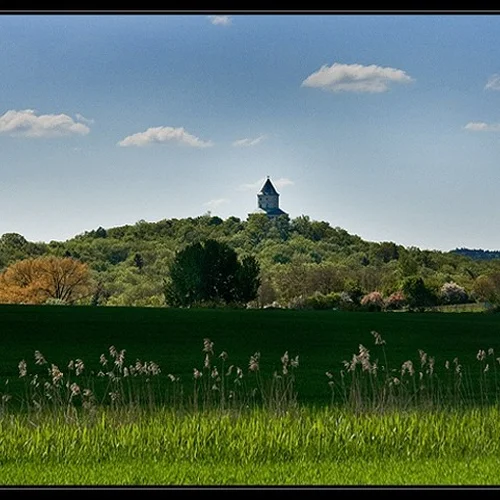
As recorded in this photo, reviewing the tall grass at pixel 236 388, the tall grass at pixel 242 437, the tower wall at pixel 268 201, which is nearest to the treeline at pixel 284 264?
the tower wall at pixel 268 201

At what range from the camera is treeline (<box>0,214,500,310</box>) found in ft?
94.8

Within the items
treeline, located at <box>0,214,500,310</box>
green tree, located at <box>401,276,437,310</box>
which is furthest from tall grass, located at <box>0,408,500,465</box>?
green tree, located at <box>401,276,437,310</box>

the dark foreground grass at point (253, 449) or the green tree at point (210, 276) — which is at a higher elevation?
the green tree at point (210, 276)

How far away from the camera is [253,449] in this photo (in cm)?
717

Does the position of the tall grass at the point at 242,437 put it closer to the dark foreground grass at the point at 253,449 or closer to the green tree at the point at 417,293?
the dark foreground grass at the point at 253,449

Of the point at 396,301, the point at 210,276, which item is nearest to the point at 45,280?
the point at 210,276

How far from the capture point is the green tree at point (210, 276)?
1132 inches

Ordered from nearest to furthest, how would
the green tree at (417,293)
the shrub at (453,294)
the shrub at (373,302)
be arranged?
the shrub at (373,302) → the shrub at (453,294) → the green tree at (417,293)

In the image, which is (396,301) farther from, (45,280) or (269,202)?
(45,280)

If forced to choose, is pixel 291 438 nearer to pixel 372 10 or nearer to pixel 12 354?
pixel 372 10

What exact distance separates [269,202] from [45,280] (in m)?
8.92

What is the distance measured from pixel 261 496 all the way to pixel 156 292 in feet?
87.7

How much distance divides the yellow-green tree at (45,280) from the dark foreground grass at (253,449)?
70.3 ft

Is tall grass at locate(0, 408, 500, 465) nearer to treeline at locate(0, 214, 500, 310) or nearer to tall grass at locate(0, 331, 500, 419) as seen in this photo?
tall grass at locate(0, 331, 500, 419)
